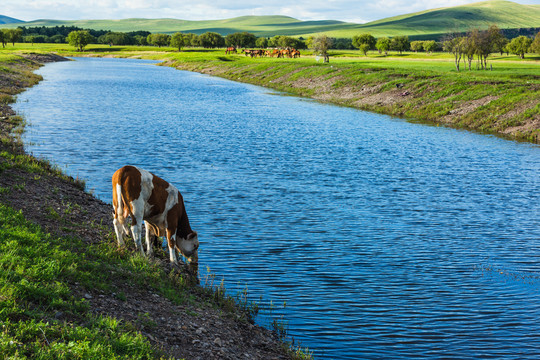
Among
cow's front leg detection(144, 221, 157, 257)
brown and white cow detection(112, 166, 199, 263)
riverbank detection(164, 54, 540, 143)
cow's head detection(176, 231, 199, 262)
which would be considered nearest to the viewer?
brown and white cow detection(112, 166, 199, 263)

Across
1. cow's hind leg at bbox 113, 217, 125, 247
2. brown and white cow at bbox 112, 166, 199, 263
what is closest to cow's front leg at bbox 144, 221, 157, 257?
brown and white cow at bbox 112, 166, 199, 263

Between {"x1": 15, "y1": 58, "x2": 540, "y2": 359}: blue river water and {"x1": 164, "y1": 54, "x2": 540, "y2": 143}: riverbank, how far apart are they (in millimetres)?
6800

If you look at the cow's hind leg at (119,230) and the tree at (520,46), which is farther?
the tree at (520,46)

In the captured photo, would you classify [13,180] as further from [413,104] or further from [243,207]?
[413,104]

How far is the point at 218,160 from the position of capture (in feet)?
104

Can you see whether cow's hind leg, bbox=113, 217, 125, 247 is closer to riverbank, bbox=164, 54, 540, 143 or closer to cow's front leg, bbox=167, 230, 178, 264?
cow's front leg, bbox=167, 230, 178, 264

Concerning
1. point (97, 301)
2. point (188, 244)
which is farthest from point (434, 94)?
point (97, 301)

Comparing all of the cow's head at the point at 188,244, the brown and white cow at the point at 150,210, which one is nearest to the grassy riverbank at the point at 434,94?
the cow's head at the point at 188,244

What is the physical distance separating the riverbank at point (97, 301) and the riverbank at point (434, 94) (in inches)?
1574

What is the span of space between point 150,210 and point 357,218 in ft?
32.9

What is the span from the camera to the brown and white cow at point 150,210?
13.8 m

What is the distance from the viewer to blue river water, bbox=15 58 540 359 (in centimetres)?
1323

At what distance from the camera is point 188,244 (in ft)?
49.6

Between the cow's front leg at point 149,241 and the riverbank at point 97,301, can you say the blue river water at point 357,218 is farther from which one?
the cow's front leg at point 149,241
